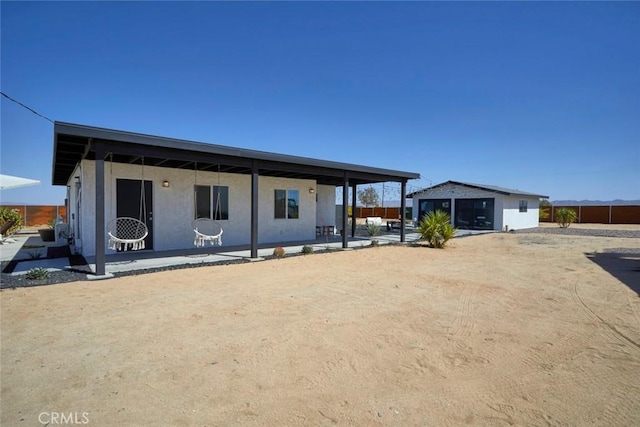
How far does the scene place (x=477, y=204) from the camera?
73.7ft

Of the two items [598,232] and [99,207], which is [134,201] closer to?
[99,207]

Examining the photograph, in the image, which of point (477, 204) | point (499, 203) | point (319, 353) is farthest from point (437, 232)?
point (477, 204)

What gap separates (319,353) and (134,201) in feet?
27.1

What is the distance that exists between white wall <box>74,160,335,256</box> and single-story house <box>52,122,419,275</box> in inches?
1.1

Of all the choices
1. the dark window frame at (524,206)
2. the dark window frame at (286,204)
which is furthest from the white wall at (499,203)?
the dark window frame at (286,204)

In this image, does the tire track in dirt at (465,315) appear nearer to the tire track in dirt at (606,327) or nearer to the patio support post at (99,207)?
the tire track in dirt at (606,327)

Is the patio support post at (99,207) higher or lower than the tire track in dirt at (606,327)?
higher

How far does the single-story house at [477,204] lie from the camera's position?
71.5 feet

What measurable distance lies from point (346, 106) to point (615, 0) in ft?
36.3

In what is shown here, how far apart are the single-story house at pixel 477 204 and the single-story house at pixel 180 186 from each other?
11420mm

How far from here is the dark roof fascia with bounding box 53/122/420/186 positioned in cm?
585

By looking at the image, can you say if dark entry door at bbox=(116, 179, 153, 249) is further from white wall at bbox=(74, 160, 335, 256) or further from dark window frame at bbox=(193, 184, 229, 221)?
dark window frame at bbox=(193, 184, 229, 221)

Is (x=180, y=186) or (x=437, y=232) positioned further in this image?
(x=437, y=232)

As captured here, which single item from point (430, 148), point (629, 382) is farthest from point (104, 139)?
point (430, 148)
